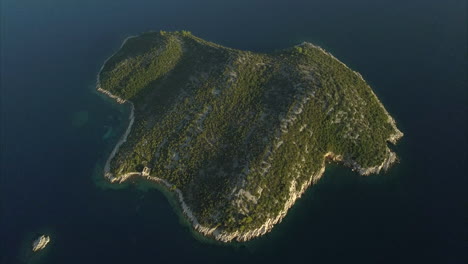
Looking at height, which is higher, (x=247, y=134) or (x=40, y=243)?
(x=247, y=134)

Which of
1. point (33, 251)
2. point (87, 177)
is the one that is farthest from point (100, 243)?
point (87, 177)

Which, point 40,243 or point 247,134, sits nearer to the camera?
point 40,243

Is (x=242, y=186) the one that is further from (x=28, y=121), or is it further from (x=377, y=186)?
(x=28, y=121)

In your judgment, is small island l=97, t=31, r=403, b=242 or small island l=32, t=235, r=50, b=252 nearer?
small island l=97, t=31, r=403, b=242

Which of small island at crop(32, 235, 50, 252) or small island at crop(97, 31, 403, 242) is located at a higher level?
small island at crop(97, 31, 403, 242)
